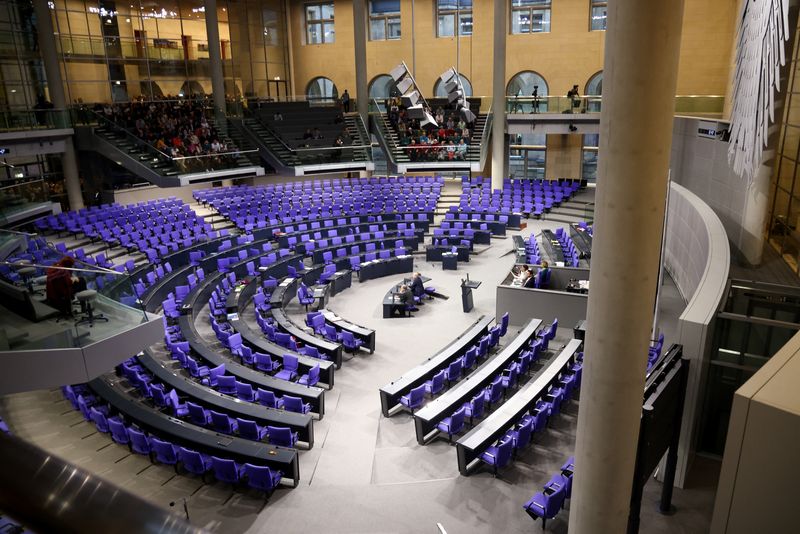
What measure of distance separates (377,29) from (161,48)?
40.8ft

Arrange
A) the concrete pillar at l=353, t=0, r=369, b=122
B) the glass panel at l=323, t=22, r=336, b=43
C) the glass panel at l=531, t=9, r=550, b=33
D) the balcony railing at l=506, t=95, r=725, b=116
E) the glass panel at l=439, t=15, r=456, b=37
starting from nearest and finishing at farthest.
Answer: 1. the balcony railing at l=506, t=95, r=725, b=116
2. the concrete pillar at l=353, t=0, r=369, b=122
3. the glass panel at l=531, t=9, r=550, b=33
4. the glass panel at l=439, t=15, r=456, b=37
5. the glass panel at l=323, t=22, r=336, b=43

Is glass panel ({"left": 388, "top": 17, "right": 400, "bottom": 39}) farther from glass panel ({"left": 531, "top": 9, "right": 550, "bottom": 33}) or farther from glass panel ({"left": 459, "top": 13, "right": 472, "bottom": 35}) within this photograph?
glass panel ({"left": 531, "top": 9, "right": 550, "bottom": 33})

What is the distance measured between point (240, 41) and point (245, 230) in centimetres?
1730

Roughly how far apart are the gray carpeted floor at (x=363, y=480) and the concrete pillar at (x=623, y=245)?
8.22 ft

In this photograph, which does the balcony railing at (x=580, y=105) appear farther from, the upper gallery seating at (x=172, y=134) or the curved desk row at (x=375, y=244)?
the upper gallery seating at (x=172, y=134)

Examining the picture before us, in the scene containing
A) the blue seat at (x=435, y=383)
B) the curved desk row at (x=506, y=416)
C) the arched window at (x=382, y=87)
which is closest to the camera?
the curved desk row at (x=506, y=416)

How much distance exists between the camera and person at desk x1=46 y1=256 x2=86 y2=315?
9.53 metres

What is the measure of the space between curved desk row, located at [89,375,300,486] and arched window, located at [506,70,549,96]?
2895cm

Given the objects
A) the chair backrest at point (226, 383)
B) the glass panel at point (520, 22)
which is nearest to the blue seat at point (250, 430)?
the chair backrest at point (226, 383)

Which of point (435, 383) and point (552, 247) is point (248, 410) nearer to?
point (435, 383)

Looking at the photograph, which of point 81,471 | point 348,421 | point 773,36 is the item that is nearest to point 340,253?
point 348,421

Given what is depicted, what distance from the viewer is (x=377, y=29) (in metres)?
36.1

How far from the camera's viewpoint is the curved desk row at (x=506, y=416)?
9406 mm

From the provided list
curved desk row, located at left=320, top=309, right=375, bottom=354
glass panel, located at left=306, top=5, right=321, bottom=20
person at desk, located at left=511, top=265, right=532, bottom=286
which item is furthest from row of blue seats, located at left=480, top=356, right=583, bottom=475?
glass panel, located at left=306, top=5, right=321, bottom=20
